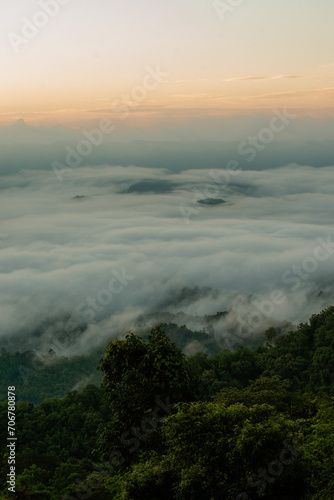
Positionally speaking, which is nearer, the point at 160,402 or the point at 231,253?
the point at 160,402

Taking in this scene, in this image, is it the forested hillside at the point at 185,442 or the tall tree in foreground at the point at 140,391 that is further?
the tall tree in foreground at the point at 140,391

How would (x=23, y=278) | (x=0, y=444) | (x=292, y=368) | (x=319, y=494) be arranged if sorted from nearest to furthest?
(x=319, y=494), (x=0, y=444), (x=292, y=368), (x=23, y=278)

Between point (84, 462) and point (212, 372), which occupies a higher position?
point (212, 372)

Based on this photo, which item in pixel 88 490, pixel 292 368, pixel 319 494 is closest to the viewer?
pixel 319 494

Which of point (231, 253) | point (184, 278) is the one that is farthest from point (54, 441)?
point (231, 253)

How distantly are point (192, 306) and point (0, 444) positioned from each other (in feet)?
298

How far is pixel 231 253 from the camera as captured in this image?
470ft

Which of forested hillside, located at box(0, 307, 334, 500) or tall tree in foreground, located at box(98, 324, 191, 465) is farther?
tall tree in foreground, located at box(98, 324, 191, 465)

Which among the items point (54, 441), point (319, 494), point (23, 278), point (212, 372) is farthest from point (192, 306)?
point (319, 494)

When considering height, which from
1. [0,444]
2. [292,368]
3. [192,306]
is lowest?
[0,444]

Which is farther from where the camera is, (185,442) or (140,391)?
(140,391)

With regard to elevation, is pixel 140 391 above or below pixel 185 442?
above

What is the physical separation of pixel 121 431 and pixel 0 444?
851 inches

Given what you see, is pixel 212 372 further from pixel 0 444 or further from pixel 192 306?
pixel 192 306
